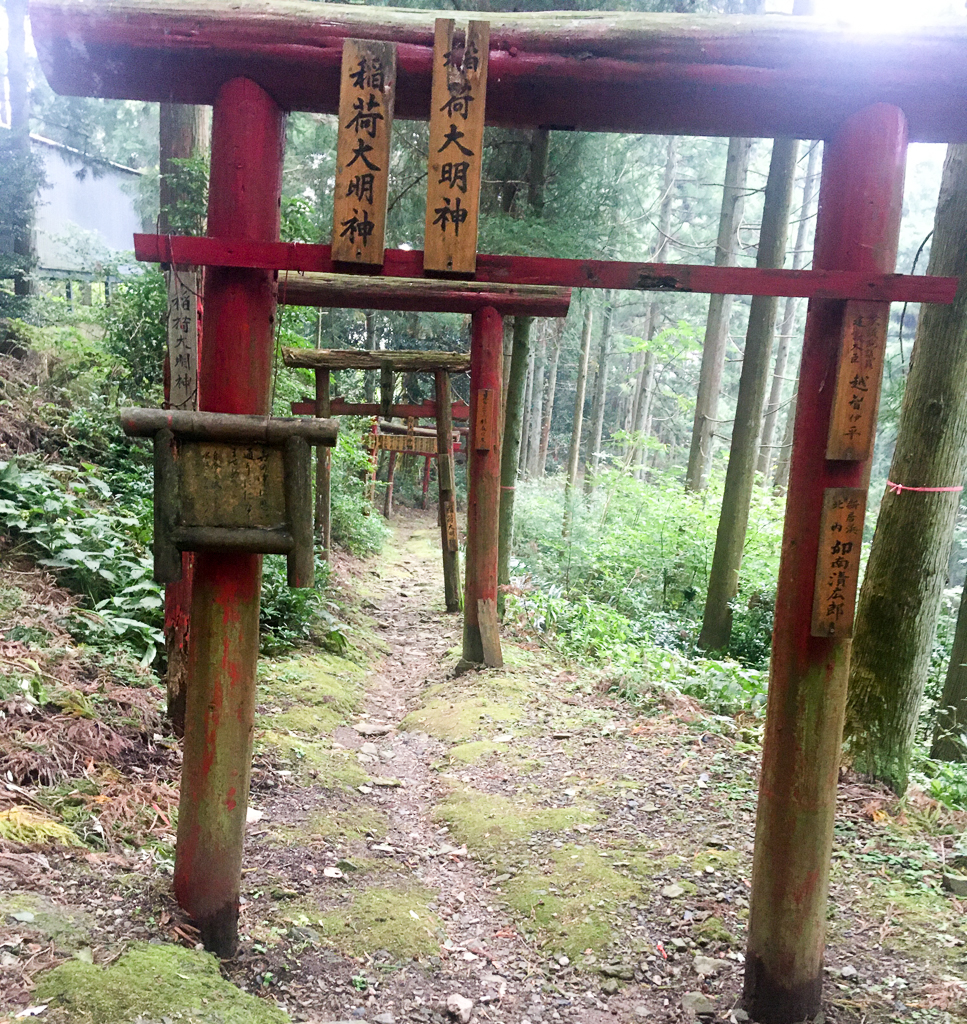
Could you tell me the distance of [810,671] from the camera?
292 centimetres

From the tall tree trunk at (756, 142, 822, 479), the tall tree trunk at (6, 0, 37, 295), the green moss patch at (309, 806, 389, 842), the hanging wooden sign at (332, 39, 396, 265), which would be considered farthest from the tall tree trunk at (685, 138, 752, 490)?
the tall tree trunk at (6, 0, 37, 295)

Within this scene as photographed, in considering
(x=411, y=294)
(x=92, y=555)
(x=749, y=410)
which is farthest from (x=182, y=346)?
(x=749, y=410)

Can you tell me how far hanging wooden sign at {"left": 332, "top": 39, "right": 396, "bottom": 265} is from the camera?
259 cm

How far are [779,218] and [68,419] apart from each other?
7995 mm

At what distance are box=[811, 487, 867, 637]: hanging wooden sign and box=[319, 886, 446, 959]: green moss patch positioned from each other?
221cm

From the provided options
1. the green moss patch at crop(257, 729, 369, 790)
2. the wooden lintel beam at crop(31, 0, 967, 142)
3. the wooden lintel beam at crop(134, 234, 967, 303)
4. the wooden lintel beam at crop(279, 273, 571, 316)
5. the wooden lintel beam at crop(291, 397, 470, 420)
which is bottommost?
the green moss patch at crop(257, 729, 369, 790)

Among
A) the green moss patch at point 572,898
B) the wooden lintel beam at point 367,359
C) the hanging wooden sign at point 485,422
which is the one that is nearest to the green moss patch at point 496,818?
the green moss patch at point 572,898

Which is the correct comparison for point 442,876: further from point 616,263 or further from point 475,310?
point 475,310

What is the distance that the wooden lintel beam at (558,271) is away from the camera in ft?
8.83

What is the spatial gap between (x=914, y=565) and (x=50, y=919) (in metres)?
4.85

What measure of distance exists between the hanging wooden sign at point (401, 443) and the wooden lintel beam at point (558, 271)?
12280mm

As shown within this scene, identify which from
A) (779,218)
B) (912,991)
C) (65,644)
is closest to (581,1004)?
(912,991)

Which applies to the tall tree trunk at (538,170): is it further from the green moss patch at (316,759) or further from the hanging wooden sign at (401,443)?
the green moss patch at (316,759)

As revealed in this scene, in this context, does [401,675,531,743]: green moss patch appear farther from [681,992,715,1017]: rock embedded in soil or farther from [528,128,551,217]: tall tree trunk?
[528,128,551,217]: tall tree trunk
